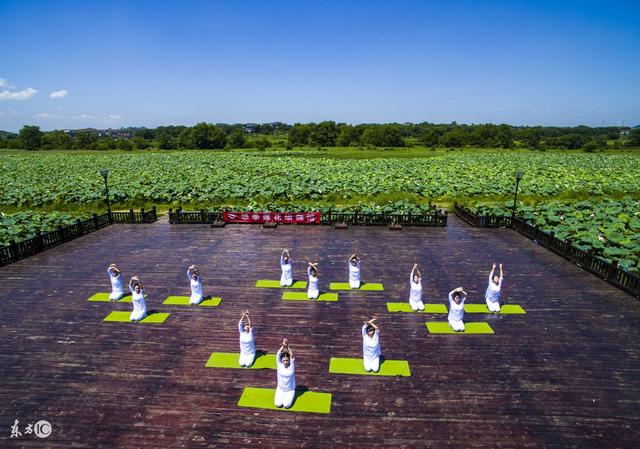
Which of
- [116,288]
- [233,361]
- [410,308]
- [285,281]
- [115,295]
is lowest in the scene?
[233,361]

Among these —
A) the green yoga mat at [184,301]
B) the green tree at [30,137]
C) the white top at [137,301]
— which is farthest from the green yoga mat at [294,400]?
the green tree at [30,137]

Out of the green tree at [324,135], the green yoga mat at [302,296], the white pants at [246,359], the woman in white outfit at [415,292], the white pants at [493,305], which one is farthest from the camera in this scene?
the green tree at [324,135]

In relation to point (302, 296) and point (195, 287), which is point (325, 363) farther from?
point (195, 287)

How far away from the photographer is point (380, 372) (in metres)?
10.7

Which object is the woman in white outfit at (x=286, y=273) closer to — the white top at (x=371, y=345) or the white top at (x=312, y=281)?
the white top at (x=312, y=281)

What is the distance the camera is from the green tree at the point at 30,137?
13338cm

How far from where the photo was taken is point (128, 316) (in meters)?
14.1

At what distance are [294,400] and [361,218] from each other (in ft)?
62.4

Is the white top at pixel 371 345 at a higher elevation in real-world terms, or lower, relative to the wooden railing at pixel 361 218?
lower

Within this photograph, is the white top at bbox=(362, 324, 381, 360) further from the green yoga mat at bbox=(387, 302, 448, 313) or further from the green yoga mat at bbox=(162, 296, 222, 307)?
the green yoga mat at bbox=(162, 296, 222, 307)

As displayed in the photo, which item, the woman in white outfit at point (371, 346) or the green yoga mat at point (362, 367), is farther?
the green yoga mat at point (362, 367)

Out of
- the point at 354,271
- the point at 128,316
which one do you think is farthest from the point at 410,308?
the point at 128,316

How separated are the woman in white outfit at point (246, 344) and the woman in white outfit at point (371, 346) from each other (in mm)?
→ 3399

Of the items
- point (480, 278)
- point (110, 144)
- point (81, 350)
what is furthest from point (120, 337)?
point (110, 144)
